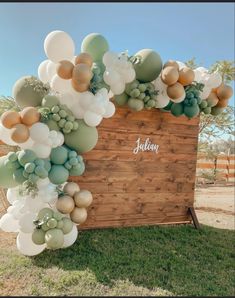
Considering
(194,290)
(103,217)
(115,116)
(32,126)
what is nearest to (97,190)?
(103,217)

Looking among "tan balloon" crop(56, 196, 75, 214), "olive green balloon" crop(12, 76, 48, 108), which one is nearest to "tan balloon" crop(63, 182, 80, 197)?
"tan balloon" crop(56, 196, 75, 214)

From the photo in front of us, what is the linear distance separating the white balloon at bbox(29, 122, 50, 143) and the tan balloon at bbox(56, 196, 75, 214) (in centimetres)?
64

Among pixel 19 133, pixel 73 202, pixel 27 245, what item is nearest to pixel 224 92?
pixel 73 202

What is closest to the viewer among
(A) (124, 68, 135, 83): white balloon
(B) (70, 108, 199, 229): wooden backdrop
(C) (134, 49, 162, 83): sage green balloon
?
(A) (124, 68, 135, 83): white balloon

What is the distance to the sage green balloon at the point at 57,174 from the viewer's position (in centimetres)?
306

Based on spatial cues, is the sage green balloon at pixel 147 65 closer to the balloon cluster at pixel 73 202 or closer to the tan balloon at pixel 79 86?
the tan balloon at pixel 79 86

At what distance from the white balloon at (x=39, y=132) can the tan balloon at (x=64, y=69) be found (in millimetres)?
547

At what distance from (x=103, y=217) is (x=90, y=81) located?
1.80 meters

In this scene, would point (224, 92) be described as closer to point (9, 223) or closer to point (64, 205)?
point (64, 205)

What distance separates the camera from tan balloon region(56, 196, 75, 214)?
3090 millimetres

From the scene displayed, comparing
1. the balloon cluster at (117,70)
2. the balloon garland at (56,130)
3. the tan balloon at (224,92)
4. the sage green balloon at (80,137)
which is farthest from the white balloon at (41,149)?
the tan balloon at (224,92)

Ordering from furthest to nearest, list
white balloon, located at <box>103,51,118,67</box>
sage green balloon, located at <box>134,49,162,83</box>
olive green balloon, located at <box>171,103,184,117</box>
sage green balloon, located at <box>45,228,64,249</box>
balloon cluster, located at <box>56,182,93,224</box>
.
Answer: olive green balloon, located at <box>171,103,184,117</box>
sage green balloon, located at <box>134,49,162,83</box>
white balloon, located at <box>103,51,118,67</box>
balloon cluster, located at <box>56,182,93,224</box>
sage green balloon, located at <box>45,228,64,249</box>

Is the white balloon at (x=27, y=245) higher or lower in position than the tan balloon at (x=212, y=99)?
lower

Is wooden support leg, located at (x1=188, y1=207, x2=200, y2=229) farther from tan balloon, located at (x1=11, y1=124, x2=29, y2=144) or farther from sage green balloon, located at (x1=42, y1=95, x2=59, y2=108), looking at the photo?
tan balloon, located at (x1=11, y1=124, x2=29, y2=144)
